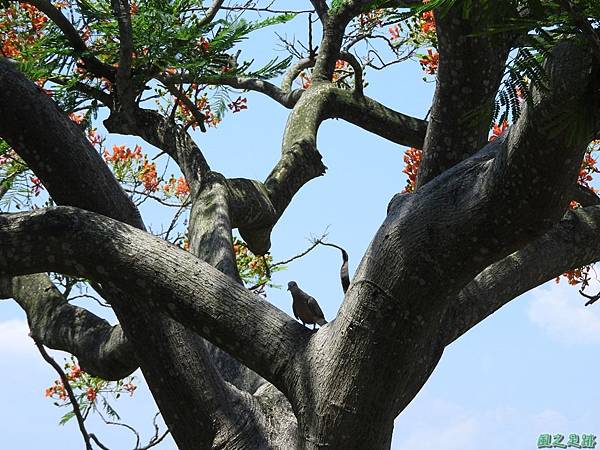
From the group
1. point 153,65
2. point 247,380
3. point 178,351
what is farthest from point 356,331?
point 153,65

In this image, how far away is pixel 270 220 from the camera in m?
5.72

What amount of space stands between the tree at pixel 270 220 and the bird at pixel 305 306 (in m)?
0.34

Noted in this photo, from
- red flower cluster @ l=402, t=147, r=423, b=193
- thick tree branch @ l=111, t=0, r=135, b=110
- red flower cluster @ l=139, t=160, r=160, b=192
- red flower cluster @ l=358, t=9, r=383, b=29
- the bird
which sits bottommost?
the bird

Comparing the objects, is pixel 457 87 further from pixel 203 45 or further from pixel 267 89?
pixel 267 89

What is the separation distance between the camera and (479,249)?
3273 millimetres

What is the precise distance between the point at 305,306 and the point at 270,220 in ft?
3.69

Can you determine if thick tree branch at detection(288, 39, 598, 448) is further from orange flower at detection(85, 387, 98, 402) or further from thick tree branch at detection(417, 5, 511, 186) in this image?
orange flower at detection(85, 387, 98, 402)

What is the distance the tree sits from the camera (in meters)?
2.99

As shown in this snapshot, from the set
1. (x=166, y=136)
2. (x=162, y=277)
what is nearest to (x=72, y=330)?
(x=166, y=136)

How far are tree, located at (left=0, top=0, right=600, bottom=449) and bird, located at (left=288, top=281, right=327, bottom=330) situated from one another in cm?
34

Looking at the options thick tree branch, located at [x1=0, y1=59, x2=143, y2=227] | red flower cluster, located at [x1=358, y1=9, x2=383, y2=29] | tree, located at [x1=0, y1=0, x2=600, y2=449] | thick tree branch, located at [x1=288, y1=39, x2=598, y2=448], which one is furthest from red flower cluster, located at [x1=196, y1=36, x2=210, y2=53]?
red flower cluster, located at [x1=358, y1=9, x2=383, y2=29]

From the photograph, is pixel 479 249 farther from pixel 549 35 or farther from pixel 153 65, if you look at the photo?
pixel 153 65

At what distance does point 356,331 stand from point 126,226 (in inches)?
42.5

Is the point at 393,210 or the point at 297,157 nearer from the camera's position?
the point at 393,210
